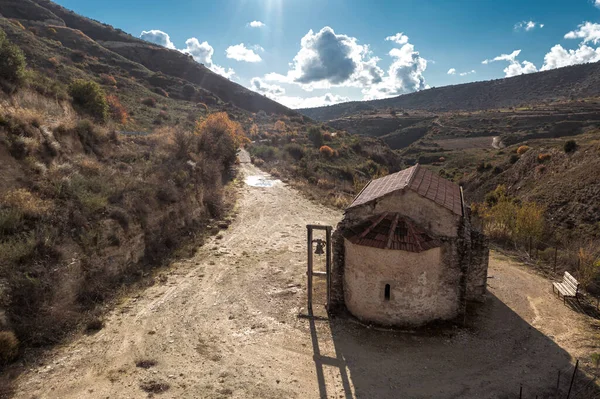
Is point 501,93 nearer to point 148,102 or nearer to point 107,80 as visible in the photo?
point 148,102

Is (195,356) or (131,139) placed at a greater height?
(131,139)

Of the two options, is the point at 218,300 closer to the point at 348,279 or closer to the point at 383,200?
the point at 348,279

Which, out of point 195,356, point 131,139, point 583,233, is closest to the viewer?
point 195,356

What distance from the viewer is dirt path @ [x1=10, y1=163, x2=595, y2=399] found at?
8586mm

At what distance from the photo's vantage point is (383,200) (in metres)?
11.1

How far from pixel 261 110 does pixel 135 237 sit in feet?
272

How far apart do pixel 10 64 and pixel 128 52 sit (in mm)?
70192

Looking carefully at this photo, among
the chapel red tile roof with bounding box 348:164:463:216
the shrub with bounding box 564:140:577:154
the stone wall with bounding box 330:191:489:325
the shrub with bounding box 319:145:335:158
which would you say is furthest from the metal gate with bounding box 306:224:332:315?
the shrub with bounding box 319:145:335:158

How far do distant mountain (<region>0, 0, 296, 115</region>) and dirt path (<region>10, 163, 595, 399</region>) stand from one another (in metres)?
63.1

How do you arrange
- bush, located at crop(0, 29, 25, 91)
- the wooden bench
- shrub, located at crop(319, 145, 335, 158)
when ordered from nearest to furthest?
the wooden bench → bush, located at crop(0, 29, 25, 91) → shrub, located at crop(319, 145, 335, 158)

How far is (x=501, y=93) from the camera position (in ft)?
387

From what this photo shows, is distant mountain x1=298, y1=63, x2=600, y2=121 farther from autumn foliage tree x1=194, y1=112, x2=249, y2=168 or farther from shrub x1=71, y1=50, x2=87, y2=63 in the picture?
shrub x1=71, y1=50, x2=87, y2=63

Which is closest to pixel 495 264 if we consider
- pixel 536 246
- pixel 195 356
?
pixel 536 246

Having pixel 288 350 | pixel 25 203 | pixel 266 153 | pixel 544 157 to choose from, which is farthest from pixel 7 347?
pixel 266 153
